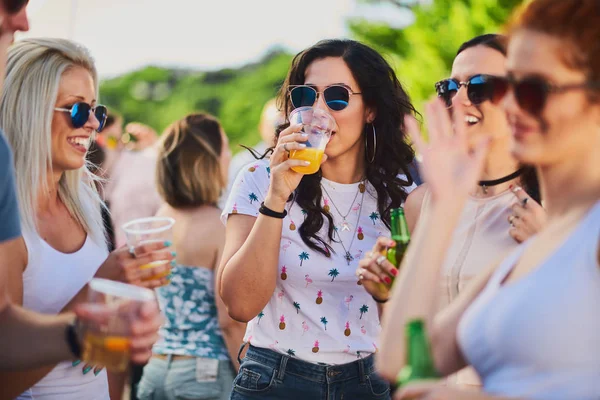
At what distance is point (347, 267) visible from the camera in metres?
3.20

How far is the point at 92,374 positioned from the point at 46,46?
126 centimetres

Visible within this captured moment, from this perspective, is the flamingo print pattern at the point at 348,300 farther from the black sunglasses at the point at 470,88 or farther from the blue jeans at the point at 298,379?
the black sunglasses at the point at 470,88

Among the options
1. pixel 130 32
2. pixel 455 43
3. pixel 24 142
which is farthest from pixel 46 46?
pixel 130 32

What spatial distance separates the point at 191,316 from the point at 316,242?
5.40ft

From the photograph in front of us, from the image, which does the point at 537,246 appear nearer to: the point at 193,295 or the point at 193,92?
the point at 193,295

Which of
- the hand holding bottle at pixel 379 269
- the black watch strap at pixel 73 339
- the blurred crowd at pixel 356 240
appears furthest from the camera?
the hand holding bottle at pixel 379 269

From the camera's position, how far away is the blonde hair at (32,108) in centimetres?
297

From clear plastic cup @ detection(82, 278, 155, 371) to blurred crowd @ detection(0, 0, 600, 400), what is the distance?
0.01 m

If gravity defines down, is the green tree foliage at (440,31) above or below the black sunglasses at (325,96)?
above

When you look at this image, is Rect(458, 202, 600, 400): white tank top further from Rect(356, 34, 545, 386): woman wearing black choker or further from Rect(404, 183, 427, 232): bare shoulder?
Rect(404, 183, 427, 232): bare shoulder

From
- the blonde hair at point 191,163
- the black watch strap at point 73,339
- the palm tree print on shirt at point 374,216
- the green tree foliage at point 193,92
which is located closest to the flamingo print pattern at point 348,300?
the palm tree print on shirt at point 374,216

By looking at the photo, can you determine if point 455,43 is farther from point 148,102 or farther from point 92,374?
point 148,102

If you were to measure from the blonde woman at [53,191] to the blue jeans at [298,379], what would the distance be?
577 millimetres

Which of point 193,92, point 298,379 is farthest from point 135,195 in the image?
point 193,92
